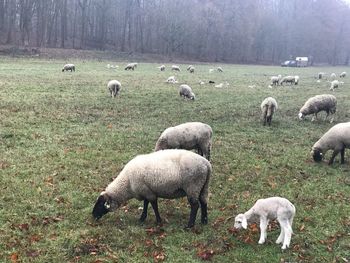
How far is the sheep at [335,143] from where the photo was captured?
50.2ft

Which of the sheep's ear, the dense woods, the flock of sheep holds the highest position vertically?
the dense woods

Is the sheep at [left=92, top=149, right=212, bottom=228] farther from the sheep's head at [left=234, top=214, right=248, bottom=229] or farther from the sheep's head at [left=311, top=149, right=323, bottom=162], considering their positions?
the sheep's head at [left=311, top=149, right=323, bottom=162]

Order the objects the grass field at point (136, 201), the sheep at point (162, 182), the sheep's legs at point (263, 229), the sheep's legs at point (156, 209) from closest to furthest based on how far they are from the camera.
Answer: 1. the grass field at point (136, 201)
2. the sheep's legs at point (263, 229)
3. the sheep at point (162, 182)
4. the sheep's legs at point (156, 209)

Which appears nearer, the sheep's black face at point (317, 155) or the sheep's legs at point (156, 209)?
the sheep's legs at point (156, 209)

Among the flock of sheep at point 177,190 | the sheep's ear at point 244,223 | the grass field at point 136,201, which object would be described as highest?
the flock of sheep at point 177,190

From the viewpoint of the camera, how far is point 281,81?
4519cm

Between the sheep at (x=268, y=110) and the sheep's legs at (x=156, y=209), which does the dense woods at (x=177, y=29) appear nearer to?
the sheep at (x=268, y=110)

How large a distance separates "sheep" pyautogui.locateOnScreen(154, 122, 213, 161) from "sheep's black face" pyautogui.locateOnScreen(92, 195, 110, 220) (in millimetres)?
4176

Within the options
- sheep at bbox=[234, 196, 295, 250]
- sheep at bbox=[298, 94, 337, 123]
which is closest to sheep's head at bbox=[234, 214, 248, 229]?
sheep at bbox=[234, 196, 295, 250]

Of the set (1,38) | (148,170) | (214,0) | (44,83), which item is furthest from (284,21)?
(148,170)

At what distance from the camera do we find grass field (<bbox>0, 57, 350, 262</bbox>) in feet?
28.9

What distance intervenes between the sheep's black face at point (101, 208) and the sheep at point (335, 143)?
900cm

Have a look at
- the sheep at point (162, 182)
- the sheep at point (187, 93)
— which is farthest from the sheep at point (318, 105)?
the sheep at point (162, 182)

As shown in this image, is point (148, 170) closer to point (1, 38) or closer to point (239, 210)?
point (239, 210)
